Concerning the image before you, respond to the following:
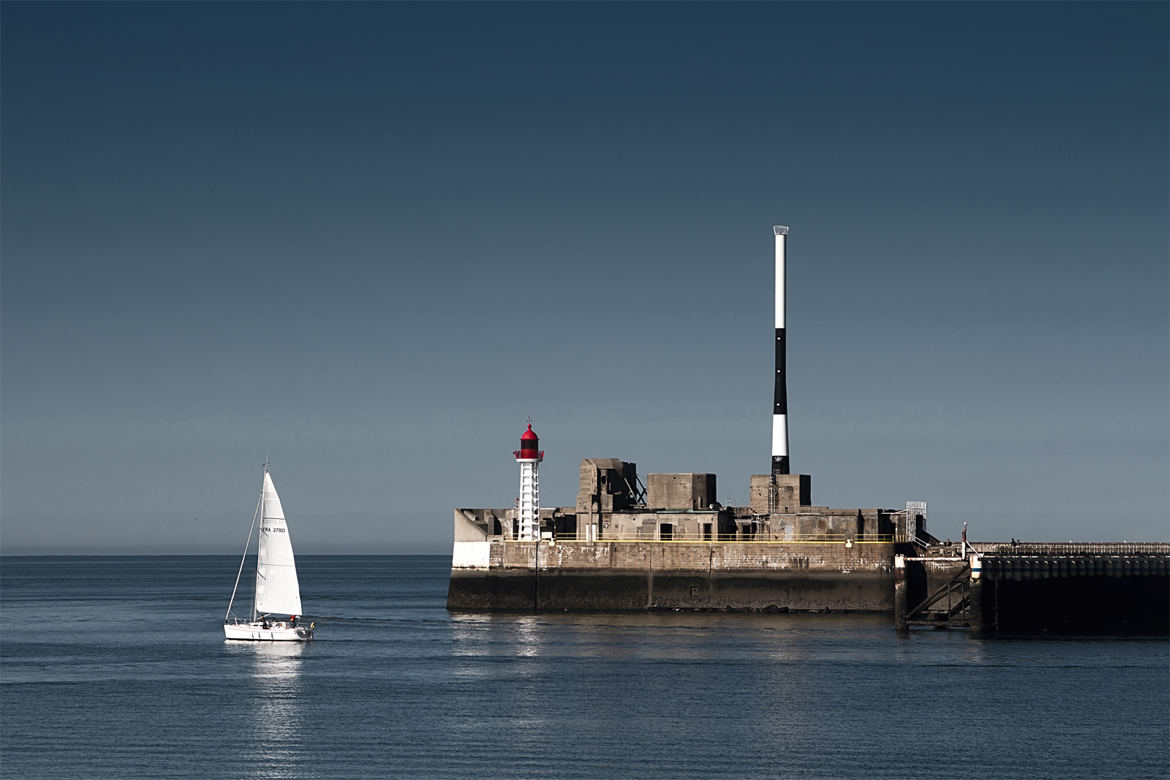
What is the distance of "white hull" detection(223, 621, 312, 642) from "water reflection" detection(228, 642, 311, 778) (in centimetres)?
36

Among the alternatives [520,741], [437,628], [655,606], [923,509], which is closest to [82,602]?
[437,628]

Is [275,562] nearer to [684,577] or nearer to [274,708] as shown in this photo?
[684,577]

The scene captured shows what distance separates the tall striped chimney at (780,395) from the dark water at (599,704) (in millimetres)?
11989

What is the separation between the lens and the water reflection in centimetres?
4400

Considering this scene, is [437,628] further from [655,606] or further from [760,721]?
[760,721]

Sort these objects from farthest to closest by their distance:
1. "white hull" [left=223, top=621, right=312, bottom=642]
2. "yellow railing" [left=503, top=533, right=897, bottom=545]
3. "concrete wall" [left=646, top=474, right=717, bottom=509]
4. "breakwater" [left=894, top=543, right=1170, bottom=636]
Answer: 1. "concrete wall" [left=646, top=474, right=717, bottom=509]
2. "yellow railing" [left=503, top=533, right=897, bottom=545]
3. "white hull" [left=223, top=621, right=312, bottom=642]
4. "breakwater" [left=894, top=543, right=1170, bottom=636]

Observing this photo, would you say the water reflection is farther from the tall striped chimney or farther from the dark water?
the tall striped chimney

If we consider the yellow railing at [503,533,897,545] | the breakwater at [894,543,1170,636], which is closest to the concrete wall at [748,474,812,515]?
the yellow railing at [503,533,897,545]

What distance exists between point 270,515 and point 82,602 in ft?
207

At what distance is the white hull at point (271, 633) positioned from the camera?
77750 millimetres

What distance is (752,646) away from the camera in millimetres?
69062

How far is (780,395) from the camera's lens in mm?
94188

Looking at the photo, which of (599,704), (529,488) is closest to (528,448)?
(529,488)

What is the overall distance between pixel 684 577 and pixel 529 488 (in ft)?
36.1
